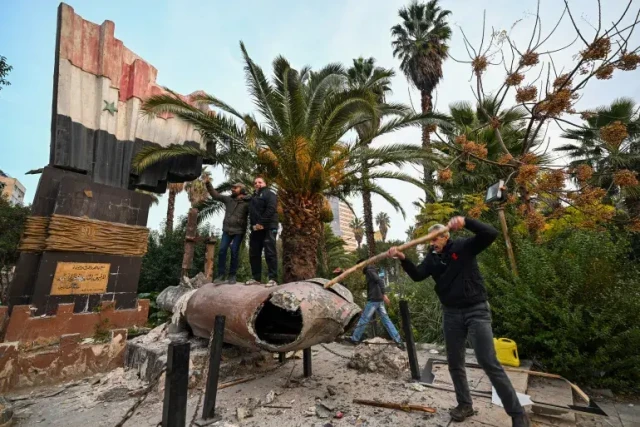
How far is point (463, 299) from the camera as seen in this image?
3.03 m

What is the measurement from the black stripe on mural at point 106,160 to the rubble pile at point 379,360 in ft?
22.4

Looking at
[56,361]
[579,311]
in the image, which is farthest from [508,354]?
[56,361]

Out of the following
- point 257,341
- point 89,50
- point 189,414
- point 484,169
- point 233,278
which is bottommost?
point 189,414

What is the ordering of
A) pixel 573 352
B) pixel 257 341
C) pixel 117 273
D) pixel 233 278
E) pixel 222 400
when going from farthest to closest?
1. pixel 117 273
2. pixel 233 278
3. pixel 573 352
4. pixel 222 400
5. pixel 257 341

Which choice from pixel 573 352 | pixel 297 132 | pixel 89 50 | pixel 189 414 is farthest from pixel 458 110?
pixel 189 414

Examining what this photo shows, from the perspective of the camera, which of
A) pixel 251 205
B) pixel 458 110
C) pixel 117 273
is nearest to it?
pixel 251 205

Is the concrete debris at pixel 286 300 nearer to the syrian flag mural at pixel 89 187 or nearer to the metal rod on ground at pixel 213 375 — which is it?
the metal rod on ground at pixel 213 375

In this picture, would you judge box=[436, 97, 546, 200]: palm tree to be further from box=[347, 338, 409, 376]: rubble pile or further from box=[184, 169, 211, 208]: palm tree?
box=[184, 169, 211, 208]: palm tree

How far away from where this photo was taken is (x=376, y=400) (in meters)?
3.51

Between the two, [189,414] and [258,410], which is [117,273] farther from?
[258,410]

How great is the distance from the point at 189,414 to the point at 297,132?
584 cm

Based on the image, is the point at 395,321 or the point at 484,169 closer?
the point at 395,321

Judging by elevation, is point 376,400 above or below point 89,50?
below

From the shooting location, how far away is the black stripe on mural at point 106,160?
6820 mm
